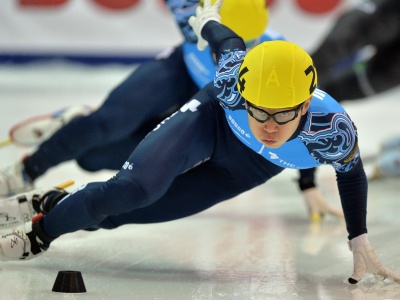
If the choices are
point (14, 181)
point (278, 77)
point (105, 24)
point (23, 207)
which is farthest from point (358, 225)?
point (105, 24)

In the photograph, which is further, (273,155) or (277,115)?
(273,155)

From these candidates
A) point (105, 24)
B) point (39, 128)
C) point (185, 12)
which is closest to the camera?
point (185, 12)

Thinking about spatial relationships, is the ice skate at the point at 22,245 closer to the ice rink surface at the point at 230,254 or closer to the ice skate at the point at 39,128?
the ice rink surface at the point at 230,254

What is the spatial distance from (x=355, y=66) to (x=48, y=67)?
3.36 m

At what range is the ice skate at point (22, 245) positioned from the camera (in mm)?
3328

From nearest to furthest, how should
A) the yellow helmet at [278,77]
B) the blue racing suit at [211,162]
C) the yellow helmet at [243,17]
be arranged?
the yellow helmet at [278,77]
the blue racing suit at [211,162]
the yellow helmet at [243,17]

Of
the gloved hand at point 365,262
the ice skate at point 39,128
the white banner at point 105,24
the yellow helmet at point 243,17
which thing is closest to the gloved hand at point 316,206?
the yellow helmet at point 243,17

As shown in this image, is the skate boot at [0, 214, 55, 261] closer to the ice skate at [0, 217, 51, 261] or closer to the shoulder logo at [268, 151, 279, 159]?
the ice skate at [0, 217, 51, 261]

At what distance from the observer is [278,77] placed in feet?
9.76

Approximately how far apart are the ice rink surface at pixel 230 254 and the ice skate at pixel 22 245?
0.19 ft

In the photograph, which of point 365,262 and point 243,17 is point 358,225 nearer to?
point 365,262

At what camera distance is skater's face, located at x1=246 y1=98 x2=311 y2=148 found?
9.95 ft

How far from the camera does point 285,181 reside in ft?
17.8

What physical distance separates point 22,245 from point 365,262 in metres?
1.20
